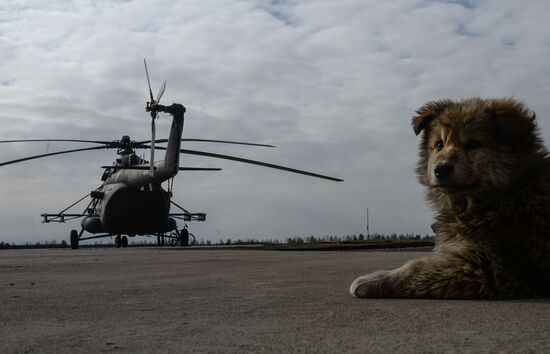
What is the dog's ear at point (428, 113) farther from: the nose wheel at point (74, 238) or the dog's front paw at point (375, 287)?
the nose wheel at point (74, 238)

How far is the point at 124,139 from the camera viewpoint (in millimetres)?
31453

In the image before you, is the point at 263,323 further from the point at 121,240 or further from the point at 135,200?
the point at 121,240

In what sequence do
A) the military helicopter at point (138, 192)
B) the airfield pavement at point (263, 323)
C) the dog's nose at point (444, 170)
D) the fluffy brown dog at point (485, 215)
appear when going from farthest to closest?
1. the military helicopter at point (138, 192)
2. the dog's nose at point (444, 170)
3. the fluffy brown dog at point (485, 215)
4. the airfield pavement at point (263, 323)

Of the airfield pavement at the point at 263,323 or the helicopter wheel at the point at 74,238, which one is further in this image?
the helicopter wheel at the point at 74,238

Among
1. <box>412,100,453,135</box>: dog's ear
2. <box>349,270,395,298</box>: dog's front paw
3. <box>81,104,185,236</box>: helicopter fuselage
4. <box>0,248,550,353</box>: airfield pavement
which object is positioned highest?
<box>81,104,185,236</box>: helicopter fuselage

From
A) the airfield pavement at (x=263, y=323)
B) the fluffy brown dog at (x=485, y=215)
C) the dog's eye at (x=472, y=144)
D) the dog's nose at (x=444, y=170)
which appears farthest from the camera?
the dog's eye at (x=472, y=144)

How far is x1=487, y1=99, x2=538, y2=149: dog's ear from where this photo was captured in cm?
404

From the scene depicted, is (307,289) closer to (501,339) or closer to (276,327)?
(276,327)

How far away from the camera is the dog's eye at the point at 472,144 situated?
159 inches

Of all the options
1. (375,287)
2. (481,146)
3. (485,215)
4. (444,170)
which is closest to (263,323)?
(375,287)

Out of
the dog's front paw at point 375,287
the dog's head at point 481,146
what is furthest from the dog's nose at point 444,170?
the dog's front paw at point 375,287

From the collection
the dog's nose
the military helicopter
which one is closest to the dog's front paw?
the dog's nose

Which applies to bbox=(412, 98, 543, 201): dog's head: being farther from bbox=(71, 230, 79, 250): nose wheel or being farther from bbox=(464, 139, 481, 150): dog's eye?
bbox=(71, 230, 79, 250): nose wheel

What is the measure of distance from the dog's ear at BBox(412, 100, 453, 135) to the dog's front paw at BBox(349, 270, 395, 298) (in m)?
1.32
